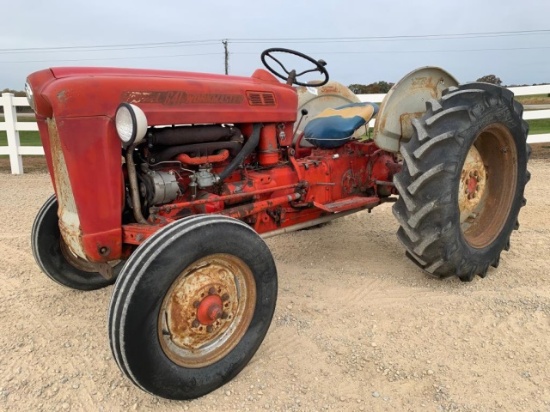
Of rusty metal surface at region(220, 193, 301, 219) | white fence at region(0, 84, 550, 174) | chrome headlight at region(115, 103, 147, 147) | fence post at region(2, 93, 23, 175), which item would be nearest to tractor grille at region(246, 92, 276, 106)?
rusty metal surface at region(220, 193, 301, 219)

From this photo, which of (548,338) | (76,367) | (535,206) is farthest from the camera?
(535,206)

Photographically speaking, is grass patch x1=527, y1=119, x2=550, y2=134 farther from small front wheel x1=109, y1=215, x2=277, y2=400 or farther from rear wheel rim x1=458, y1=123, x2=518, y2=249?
small front wheel x1=109, y1=215, x2=277, y2=400

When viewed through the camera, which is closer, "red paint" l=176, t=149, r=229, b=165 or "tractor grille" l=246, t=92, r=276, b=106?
"red paint" l=176, t=149, r=229, b=165

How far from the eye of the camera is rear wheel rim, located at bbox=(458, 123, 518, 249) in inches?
143

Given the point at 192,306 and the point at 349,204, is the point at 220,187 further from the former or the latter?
the point at 349,204

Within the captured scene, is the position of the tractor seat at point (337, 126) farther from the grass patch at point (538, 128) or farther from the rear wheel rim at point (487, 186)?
the grass patch at point (538, 128)

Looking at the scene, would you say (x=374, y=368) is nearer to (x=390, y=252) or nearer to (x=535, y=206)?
(x=390, y=252)

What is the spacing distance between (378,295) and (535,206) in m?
3.15

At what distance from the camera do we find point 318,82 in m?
3.74

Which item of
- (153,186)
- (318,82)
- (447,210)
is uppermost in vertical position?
(318,82)

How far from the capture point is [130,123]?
7.45 feet

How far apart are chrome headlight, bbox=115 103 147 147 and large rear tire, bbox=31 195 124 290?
3.51 feet

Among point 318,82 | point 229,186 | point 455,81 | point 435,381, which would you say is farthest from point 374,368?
point 455,81

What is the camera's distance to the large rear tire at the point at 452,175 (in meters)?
3.11
